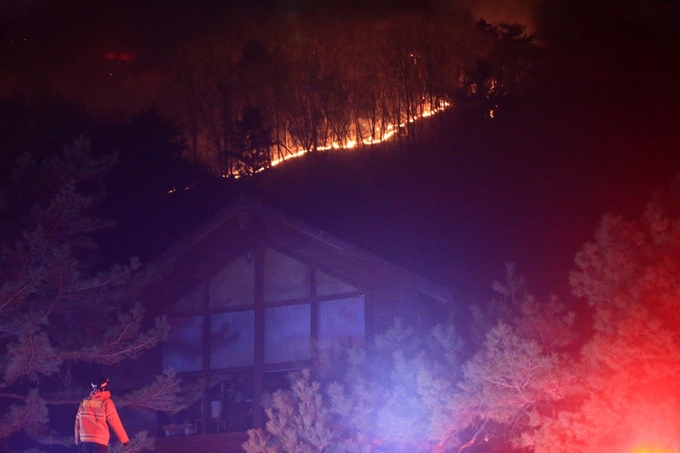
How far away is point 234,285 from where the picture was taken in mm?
15555

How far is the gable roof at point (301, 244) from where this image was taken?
1440 cm

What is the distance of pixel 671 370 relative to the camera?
941 cm

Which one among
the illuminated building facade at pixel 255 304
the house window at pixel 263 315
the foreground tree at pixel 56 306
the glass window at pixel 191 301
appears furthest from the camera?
the glass window at pixel 191 301

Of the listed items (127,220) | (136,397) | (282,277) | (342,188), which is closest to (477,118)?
(342,188)

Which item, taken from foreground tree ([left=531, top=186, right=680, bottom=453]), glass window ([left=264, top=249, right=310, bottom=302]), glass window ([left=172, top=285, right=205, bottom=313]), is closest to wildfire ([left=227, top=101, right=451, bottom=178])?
glass window ([left=172, top=285, right=205, bottom=313])

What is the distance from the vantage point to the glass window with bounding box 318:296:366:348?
47.4 ft

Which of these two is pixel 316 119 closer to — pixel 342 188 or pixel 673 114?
pixel 342 188

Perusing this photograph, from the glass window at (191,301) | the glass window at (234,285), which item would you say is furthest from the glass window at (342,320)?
the glass window at (191,301)

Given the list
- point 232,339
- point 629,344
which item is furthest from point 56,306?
point 629,344

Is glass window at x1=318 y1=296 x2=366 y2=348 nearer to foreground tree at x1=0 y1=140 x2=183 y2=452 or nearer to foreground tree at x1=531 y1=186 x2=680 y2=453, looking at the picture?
foreground tree at x1=0 y1=140 x2=183 y2=452

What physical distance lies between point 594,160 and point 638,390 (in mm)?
20517

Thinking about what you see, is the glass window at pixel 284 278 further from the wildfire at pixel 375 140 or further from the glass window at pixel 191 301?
the wildfire at pixel 375 140

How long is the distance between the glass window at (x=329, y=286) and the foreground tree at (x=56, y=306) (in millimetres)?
2930

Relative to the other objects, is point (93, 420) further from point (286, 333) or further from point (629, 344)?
point (629, 344)
